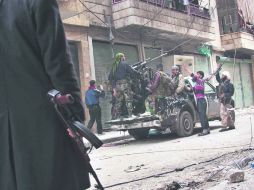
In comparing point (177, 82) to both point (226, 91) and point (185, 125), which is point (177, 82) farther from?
point (226, 91)

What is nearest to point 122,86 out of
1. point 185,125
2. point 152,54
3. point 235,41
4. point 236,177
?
point 185,125

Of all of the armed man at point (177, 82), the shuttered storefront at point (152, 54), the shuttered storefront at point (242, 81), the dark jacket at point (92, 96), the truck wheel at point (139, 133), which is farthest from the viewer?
the shuttered storefront at point (242, 81)

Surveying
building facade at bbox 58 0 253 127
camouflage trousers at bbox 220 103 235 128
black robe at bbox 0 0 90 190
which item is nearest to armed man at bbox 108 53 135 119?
camouflage trousers at bbox 220 103 235 128

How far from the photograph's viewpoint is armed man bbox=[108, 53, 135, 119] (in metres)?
12.2

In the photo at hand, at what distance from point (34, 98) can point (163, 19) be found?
59.7 feet

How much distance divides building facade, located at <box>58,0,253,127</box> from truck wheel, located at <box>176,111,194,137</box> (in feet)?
18.7

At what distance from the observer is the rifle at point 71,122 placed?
2330mm

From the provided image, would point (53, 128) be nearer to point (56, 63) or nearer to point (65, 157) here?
point (65, 157)

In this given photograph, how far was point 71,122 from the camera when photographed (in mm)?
2404

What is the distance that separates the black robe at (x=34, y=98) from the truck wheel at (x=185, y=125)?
9.53 m

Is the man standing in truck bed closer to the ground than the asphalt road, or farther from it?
farther from it

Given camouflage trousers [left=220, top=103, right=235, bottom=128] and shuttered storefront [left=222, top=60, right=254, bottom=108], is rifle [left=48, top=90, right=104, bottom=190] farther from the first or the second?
shuttered storefront [left=222, top=60, right=254, bottom=108]

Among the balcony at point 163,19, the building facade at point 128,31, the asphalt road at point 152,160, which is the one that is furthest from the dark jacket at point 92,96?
the balcony at point 163,19

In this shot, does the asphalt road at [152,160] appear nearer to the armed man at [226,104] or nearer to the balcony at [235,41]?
the armed man at [226,104]
